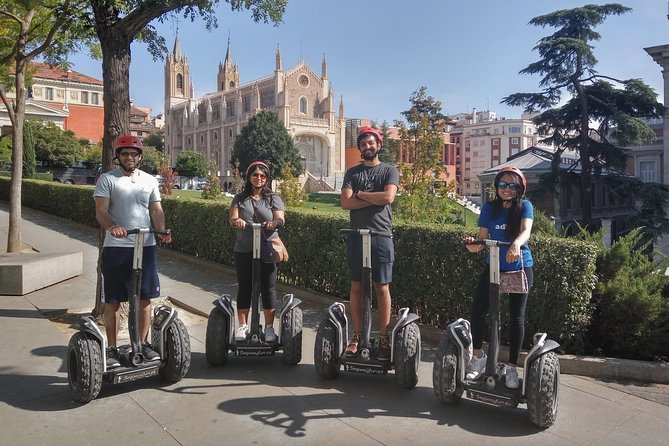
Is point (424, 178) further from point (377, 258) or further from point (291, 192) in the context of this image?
point (291, 192)

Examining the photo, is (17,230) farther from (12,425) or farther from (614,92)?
(614,92)

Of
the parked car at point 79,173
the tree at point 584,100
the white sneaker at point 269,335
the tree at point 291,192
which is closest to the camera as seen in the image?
the white sneaker at point 269,335

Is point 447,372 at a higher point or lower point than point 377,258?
lower

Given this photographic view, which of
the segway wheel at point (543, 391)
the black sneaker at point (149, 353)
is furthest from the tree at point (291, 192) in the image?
Answer: the segway wheel at point (543, 391)

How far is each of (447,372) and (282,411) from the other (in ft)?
3.95

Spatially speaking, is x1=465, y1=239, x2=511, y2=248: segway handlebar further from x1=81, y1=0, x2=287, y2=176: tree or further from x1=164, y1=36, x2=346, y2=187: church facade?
x1=164, y1=36, x2=346, y2=187: church facade

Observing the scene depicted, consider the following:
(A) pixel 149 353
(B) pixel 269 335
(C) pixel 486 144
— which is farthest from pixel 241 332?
(C) pixel 486 144

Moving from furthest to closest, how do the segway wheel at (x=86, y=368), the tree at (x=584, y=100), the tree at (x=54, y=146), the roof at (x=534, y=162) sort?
the tree at (x=54, y=146)
the roof at (x=534, y=162)
the tree at (x=584, y=100)
the segway wheel at (x=86, y=368)

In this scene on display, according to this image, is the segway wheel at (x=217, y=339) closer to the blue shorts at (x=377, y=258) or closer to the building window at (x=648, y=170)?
the blue shorts at (x=377, y=258)

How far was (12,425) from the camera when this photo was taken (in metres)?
3.47

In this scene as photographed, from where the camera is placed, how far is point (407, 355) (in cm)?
405

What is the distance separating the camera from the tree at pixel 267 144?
6850cm

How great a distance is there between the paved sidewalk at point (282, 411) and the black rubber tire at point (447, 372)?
0.13 m

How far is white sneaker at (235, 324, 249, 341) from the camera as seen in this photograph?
15.3ft
